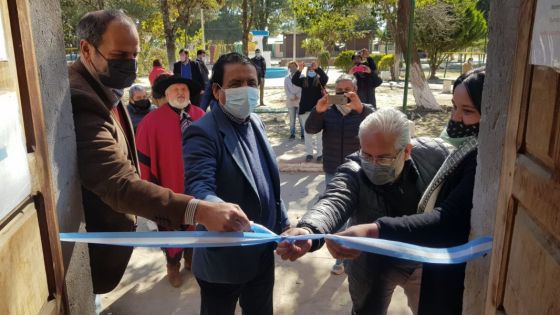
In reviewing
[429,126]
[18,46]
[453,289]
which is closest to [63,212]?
[18,46]

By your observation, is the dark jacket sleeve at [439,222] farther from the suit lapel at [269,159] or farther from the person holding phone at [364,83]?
the person holding phone at [364,83]

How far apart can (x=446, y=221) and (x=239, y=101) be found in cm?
117

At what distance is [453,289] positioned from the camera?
1961 millimetres

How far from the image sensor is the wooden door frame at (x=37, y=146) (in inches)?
46.6

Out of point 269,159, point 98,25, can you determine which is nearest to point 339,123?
point 269,159

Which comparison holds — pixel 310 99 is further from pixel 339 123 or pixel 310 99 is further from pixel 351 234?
pixel 351 234

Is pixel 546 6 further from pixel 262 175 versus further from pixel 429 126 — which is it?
pixel 429 126

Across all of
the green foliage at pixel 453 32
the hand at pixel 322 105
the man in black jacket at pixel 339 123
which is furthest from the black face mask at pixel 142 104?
the green foliage at pixel 453 32

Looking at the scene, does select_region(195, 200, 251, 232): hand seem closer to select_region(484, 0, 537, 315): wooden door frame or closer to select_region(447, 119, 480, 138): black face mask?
select_region(484, 0, 537, 315): wooden door frame

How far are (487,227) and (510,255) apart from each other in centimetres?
39

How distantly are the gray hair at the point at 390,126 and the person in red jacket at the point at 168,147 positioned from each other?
79.0 inches

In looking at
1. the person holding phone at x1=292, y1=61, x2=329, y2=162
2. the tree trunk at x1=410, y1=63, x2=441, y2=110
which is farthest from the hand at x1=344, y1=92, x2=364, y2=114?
the tree trunk at x1=410, y1=63, x2=441, y2=110

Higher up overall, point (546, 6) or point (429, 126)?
point (546, 6)

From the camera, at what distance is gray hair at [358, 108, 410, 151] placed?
84.9 inches
